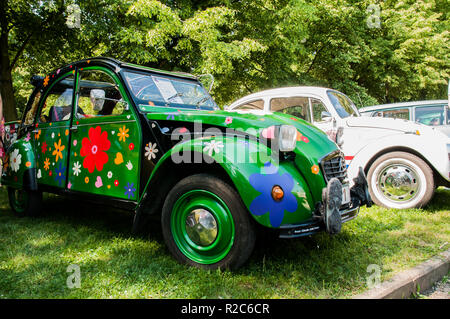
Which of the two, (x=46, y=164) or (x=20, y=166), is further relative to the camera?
(x=20, y=166)

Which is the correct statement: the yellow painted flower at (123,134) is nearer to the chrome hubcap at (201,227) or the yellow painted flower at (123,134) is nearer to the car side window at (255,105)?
the chrome hubcap at (201,227)

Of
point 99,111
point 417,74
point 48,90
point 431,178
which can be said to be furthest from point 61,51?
point 417,74

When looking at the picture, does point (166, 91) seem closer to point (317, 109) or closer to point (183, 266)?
point (183, 266)

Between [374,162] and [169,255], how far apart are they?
387 cm

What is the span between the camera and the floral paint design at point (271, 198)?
8.25 feet

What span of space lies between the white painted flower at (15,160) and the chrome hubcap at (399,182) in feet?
18.4

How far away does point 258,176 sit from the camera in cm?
258

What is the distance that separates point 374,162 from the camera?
5.44 meters

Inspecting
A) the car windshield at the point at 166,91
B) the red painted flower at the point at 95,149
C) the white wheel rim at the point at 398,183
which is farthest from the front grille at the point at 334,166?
the white wheel rim at the point at 398,183

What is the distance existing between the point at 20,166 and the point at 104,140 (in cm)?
187

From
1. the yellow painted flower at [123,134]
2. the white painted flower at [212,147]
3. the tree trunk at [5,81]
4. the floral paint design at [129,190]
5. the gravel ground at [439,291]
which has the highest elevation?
the tree trunk at [5,81]

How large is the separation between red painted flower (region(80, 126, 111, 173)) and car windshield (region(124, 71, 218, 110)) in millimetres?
604

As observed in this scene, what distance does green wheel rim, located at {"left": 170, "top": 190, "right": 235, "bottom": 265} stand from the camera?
2.74m

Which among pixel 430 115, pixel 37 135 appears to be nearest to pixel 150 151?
pixel 37 135
